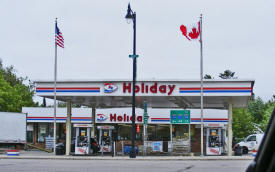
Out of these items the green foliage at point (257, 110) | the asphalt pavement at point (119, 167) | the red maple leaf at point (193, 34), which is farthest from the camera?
the green foliage at point (257, 110)

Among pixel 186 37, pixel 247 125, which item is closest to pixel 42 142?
pixel 186 37

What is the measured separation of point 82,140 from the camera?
3456cm

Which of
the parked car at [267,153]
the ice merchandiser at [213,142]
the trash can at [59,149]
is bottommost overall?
the trash can at [59,149]

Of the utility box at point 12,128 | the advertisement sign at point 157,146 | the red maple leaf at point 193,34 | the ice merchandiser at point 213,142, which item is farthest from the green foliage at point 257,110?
the red maple leaf at point 193,34

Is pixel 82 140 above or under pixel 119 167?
above

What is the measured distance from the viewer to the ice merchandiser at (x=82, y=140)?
3428cm

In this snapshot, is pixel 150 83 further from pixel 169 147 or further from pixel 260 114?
pixel 260 114

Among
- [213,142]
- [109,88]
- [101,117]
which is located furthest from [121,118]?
[213,142]

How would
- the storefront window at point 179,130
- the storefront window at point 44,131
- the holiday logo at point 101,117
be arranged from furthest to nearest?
the storefront window at point 44,131
the holiday logo at point 101,117
the storefront window at point 179,130

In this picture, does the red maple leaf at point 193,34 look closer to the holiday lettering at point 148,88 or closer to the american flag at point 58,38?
the holiday lettering at point 148,88

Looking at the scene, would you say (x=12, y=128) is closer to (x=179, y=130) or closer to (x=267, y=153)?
(x=179, y=130)

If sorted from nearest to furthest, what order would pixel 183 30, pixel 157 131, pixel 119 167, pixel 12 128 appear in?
pixel 119 167 < pixel 183 30 < pixel 12 128 < pixel 157 131

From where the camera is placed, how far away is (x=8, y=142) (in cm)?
3966

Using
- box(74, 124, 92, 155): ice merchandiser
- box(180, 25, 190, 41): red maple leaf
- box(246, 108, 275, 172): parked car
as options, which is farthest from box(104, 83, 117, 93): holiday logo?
box(246, 108, 275, 172): parked car
